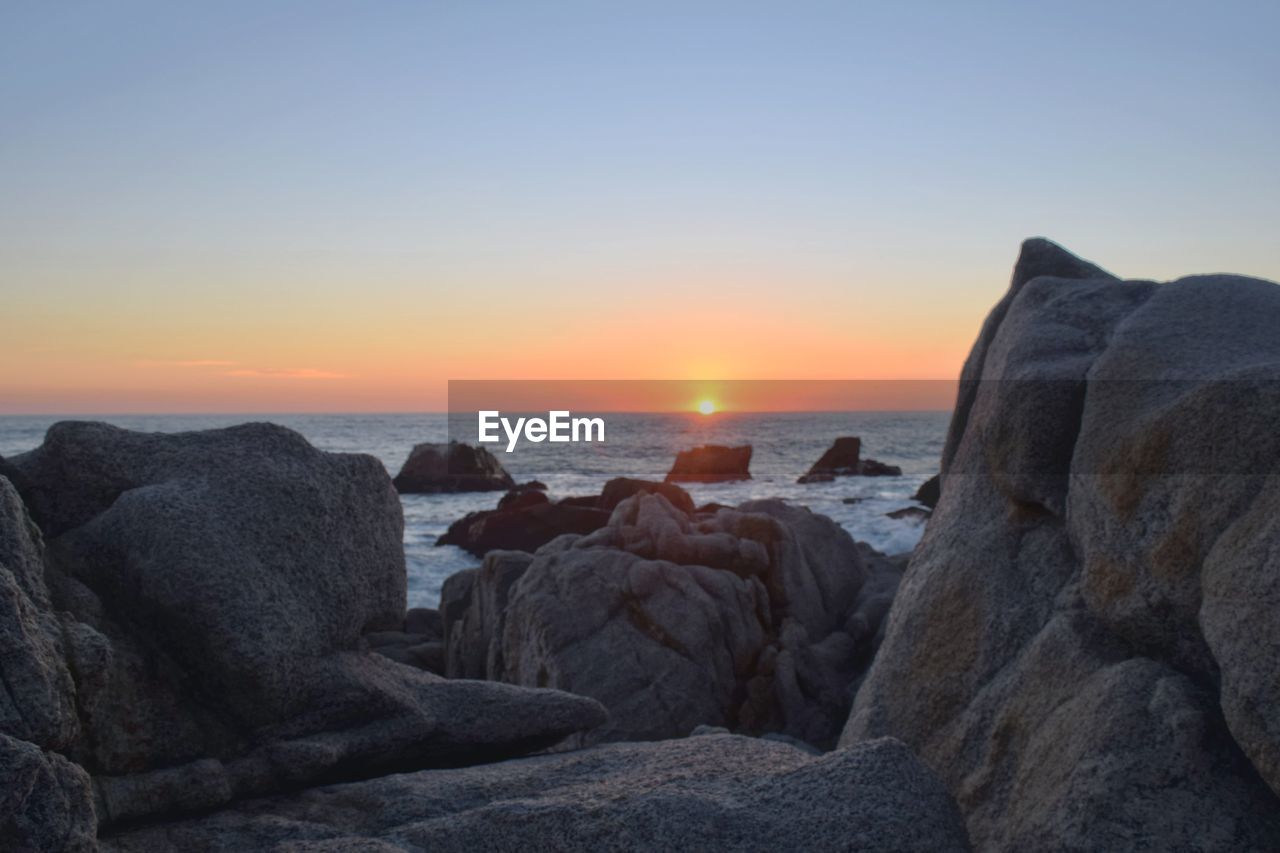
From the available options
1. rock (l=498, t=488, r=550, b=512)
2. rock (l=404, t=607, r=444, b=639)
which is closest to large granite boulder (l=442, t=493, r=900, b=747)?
rock (l=404, t=607, r=444, b=639)

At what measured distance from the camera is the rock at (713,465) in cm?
6378

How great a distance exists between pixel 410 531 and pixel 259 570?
3509 centimetres

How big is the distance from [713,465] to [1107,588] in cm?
5896

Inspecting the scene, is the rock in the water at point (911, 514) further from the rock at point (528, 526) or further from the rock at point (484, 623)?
the rock at point (484, 623)

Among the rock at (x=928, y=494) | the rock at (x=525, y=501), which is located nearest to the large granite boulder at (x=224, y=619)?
the rock at (x=525, y=501)

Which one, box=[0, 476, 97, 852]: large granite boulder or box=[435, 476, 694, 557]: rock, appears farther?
box=[435, 476, 694, 557]: rock

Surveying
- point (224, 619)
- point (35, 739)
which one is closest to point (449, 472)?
point (224, 619)

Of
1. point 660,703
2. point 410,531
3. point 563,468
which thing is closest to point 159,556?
point 660,703

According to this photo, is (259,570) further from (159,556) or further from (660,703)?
(660,703)

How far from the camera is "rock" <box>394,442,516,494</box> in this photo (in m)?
57.1

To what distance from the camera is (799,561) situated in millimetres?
17812

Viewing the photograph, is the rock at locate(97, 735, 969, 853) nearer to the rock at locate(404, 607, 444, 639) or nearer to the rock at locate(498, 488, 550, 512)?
the rock at locate(404, 607, 444, 639)

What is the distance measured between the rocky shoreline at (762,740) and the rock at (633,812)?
19mm

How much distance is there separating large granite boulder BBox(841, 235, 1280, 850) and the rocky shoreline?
0.02 metres
